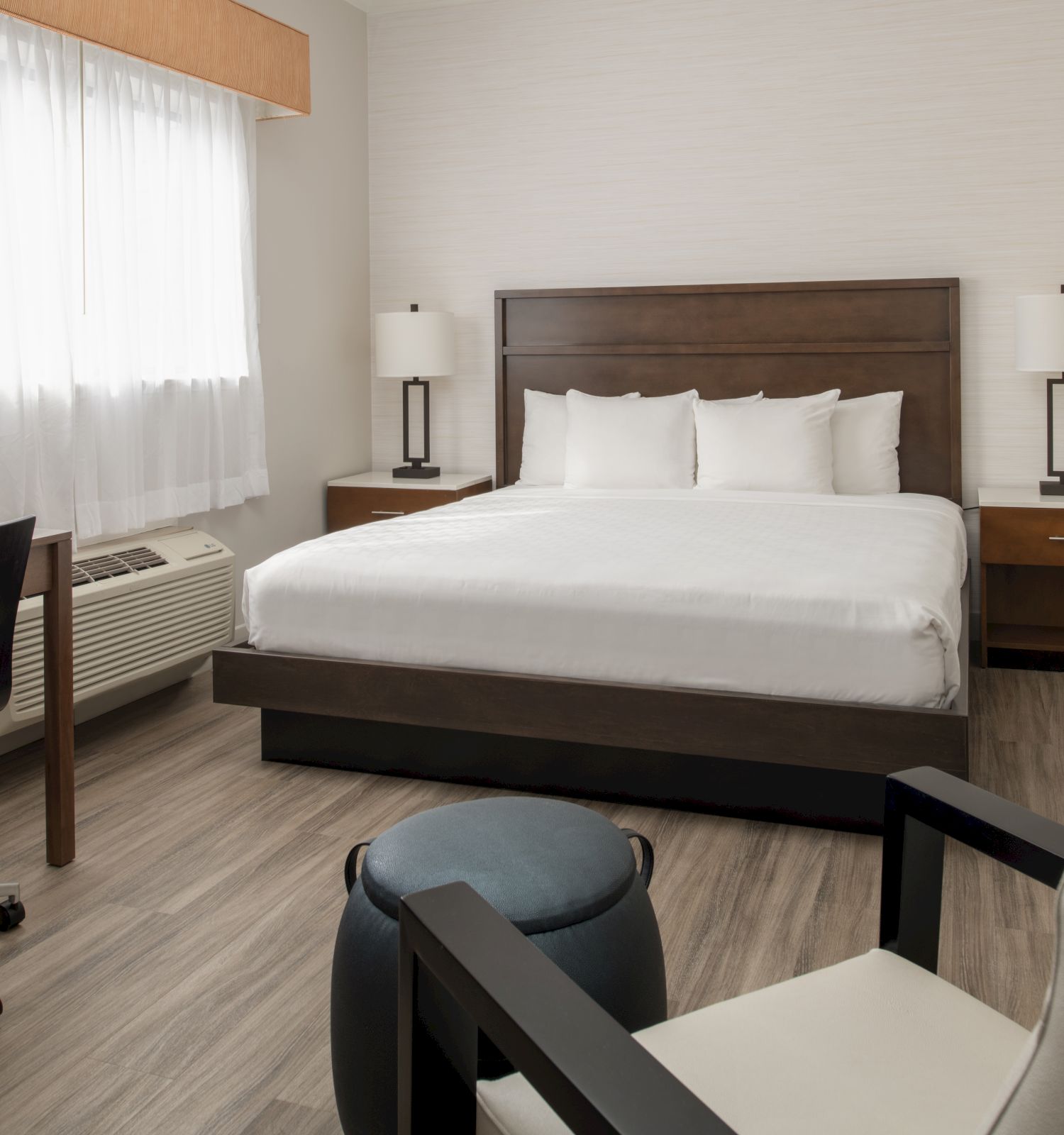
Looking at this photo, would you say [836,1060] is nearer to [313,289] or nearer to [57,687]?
[57,687]

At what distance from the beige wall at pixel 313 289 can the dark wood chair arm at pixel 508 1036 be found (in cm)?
325

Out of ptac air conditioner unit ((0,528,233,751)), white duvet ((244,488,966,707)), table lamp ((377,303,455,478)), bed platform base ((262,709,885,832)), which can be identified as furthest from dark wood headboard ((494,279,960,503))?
bed platform base ((262,709,885,832))

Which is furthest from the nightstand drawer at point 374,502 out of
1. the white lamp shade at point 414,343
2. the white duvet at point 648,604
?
the white duvet at point 648,604

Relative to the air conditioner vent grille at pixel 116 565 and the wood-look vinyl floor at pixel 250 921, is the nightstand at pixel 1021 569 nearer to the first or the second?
the wood-look vinyl floor at pixel 250 921

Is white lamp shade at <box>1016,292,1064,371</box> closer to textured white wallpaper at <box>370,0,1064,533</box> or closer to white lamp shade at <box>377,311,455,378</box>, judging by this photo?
textured white wallpaper at <box>370,0,1064,533</box>

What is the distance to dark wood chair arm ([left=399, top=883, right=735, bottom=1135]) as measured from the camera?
2.61 feet

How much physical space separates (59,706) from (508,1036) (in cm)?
176

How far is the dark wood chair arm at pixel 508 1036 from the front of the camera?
0.80 meters

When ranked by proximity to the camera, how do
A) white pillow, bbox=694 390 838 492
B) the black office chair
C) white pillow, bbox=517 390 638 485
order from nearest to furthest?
the black office chair, white pillow, bbox=694 390 838 492, white pillow, bbox=517 390 638 485

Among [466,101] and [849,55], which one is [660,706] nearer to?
[849,55]

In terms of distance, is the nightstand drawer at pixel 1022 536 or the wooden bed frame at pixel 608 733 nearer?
the wooden bed frame at pixel 608 733

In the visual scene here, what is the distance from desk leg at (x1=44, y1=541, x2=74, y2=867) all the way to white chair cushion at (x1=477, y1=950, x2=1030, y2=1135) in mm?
1635

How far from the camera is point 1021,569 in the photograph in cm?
423

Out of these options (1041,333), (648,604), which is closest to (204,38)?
(648,604)
